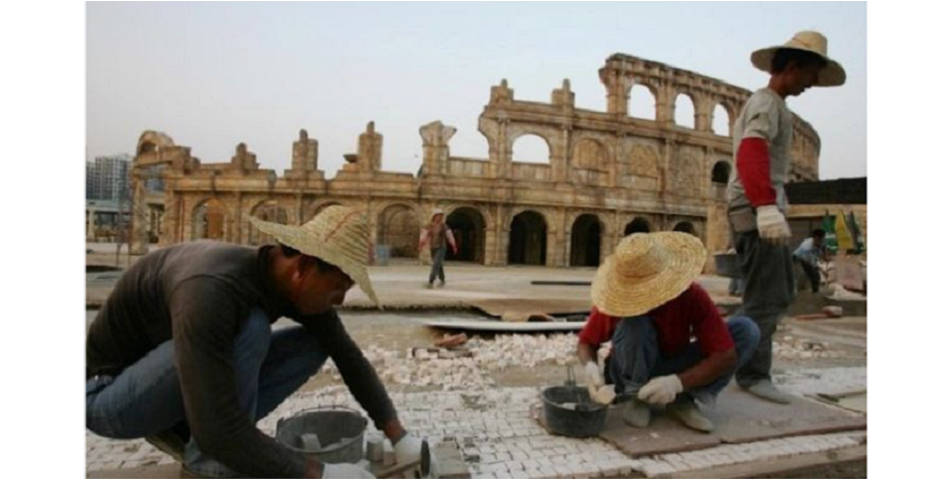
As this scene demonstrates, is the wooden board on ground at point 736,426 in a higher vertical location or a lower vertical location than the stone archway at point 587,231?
lower

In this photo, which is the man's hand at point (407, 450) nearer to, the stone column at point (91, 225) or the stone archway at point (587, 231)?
the stone column at point (91, 225)

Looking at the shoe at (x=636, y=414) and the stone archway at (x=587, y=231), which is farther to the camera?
the stone archway at (x=587, y=231)

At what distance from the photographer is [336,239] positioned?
4.23ft

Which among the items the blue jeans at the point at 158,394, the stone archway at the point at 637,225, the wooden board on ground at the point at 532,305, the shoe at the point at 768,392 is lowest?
the shoe at the point at 768,392

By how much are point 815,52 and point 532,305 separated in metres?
3.23

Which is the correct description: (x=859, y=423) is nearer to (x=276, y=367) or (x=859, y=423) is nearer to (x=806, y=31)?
(x=806, y=31)

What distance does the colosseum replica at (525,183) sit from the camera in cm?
535

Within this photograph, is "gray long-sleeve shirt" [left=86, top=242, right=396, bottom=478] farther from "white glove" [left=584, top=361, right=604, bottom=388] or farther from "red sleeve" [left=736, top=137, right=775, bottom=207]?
"red sleeve" [left=736, top=137, right=775, bottom=207]

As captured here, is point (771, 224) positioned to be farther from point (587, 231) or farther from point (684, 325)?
point (587, 231)

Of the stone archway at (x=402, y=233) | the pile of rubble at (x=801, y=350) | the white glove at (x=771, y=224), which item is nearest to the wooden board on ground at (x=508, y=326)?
the pile of rubble at (x=801, y=350)

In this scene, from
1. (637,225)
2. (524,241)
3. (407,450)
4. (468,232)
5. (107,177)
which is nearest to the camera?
(407,450)

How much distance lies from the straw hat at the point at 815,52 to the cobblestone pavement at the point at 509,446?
1.54 metres

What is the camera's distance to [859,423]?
2.05m

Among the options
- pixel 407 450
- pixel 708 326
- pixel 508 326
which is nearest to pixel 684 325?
pixel 708 326
